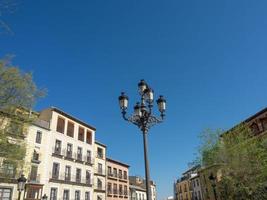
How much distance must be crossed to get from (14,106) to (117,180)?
33.8 meters

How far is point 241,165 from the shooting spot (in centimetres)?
2550

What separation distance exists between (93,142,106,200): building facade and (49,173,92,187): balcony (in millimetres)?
2912

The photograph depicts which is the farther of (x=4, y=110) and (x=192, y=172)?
(x=192, y=172)

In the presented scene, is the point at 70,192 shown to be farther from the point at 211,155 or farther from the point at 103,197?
the point at 211,155

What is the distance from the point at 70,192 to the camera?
35344 mm

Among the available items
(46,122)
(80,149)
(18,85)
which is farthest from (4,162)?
(80,149)

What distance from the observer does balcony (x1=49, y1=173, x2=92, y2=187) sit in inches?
1312

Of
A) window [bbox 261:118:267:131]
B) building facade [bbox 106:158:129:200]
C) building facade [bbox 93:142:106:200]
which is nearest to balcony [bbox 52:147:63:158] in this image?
building facade [bbox 93:142:106:200]

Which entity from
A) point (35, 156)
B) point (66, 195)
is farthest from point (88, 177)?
point (35, 156)

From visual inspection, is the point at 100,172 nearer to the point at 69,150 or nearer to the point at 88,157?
the point at 88,157

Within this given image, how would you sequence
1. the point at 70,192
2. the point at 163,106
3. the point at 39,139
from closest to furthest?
the point at 163,106
the point at 39,139
the point at 70,192

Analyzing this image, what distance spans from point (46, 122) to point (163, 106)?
27954mm

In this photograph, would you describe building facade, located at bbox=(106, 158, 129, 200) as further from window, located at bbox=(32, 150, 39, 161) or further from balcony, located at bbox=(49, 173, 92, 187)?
window, located at bbox=(32, 150, 39, 161)

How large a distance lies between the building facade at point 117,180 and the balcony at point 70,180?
6922 millimetres
